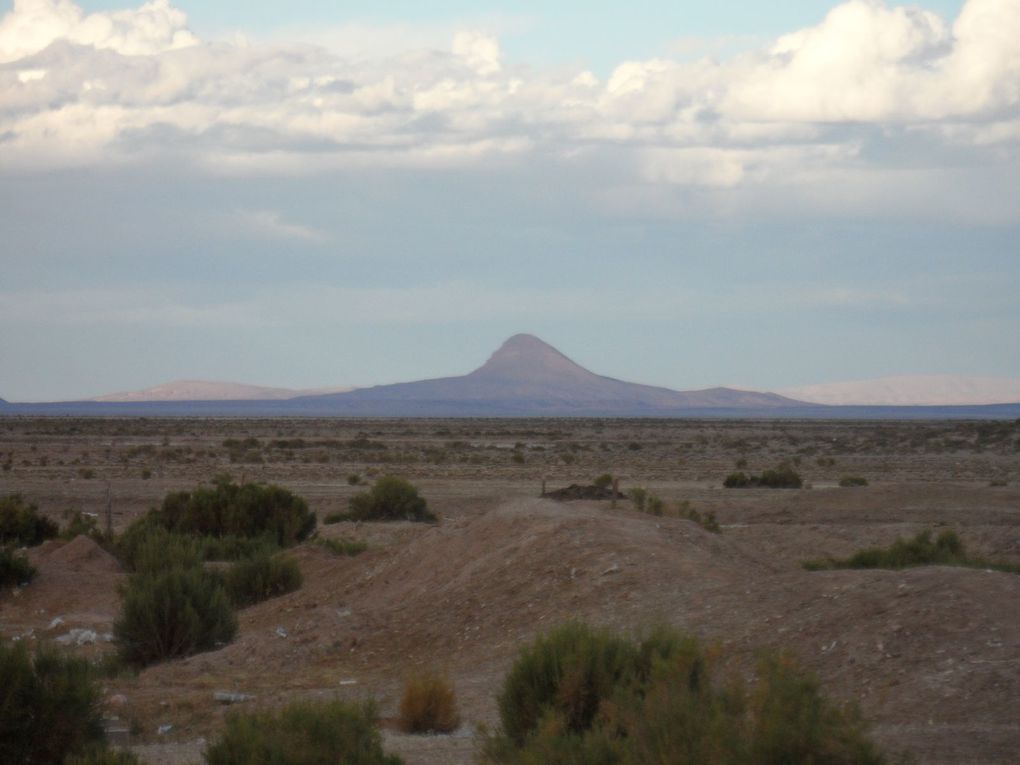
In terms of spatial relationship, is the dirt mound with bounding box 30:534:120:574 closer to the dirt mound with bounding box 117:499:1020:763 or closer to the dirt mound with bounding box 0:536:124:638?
the dirt mound with bounding box 0:536:124:638

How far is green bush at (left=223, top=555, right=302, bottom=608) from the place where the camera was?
22812 millimetres

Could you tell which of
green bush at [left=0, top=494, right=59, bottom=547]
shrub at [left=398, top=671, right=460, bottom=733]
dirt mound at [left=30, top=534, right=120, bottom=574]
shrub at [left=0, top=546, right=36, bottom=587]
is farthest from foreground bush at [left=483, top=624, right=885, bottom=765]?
green bush at [left=0, top=494, right=59, bottom=547]

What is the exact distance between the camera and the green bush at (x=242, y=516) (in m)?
30.8

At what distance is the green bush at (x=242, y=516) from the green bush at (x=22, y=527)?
2.76 meters

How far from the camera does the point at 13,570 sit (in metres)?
24.4

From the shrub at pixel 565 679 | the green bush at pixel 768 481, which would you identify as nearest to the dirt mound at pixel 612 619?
the shrub at pixel 565 679

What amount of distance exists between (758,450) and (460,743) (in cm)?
7595

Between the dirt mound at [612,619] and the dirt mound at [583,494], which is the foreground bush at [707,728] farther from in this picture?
the dirt mound at [583,494]

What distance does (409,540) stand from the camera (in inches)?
974

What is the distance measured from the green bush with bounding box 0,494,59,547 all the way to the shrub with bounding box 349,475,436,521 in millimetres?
8739

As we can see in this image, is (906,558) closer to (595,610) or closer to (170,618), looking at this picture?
(595,610)

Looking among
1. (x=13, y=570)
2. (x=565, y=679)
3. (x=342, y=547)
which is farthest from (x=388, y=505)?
(x=565, y=679)

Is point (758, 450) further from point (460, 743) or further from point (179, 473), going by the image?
point (460, 743)

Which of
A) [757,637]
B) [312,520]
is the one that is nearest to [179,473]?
[312,520]
